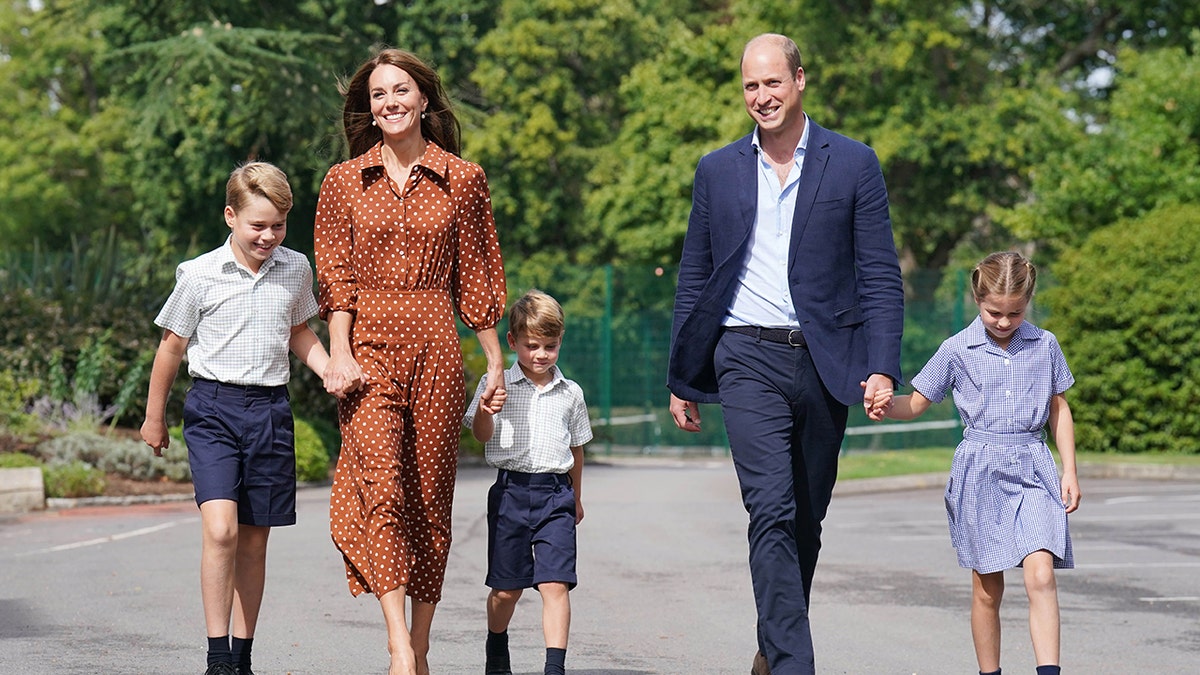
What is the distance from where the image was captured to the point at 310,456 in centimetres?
1652

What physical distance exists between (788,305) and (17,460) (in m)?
10.5

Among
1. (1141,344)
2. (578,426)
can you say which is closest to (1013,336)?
(578,426)

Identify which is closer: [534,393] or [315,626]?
[534,393]

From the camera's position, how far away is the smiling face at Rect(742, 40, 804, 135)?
552 centimetres

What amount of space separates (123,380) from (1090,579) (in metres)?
10.6

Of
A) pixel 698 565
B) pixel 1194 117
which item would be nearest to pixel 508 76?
pixel 1194 117

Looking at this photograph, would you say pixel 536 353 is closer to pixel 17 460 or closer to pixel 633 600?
pixel 633 600

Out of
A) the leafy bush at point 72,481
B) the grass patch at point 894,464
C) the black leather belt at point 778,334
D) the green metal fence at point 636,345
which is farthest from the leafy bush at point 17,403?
the black leather belt at point 778,334

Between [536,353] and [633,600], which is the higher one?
[536,353]

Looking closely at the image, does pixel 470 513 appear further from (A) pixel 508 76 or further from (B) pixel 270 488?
(A) pixel 508 76

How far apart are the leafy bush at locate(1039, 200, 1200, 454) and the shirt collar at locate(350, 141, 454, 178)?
17.7m

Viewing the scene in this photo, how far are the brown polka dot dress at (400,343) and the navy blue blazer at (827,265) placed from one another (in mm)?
719

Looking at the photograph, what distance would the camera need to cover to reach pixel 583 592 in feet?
29.9

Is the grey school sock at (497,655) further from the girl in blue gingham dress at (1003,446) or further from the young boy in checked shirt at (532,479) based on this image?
the girl in blue gingham dress at (1003,446)
